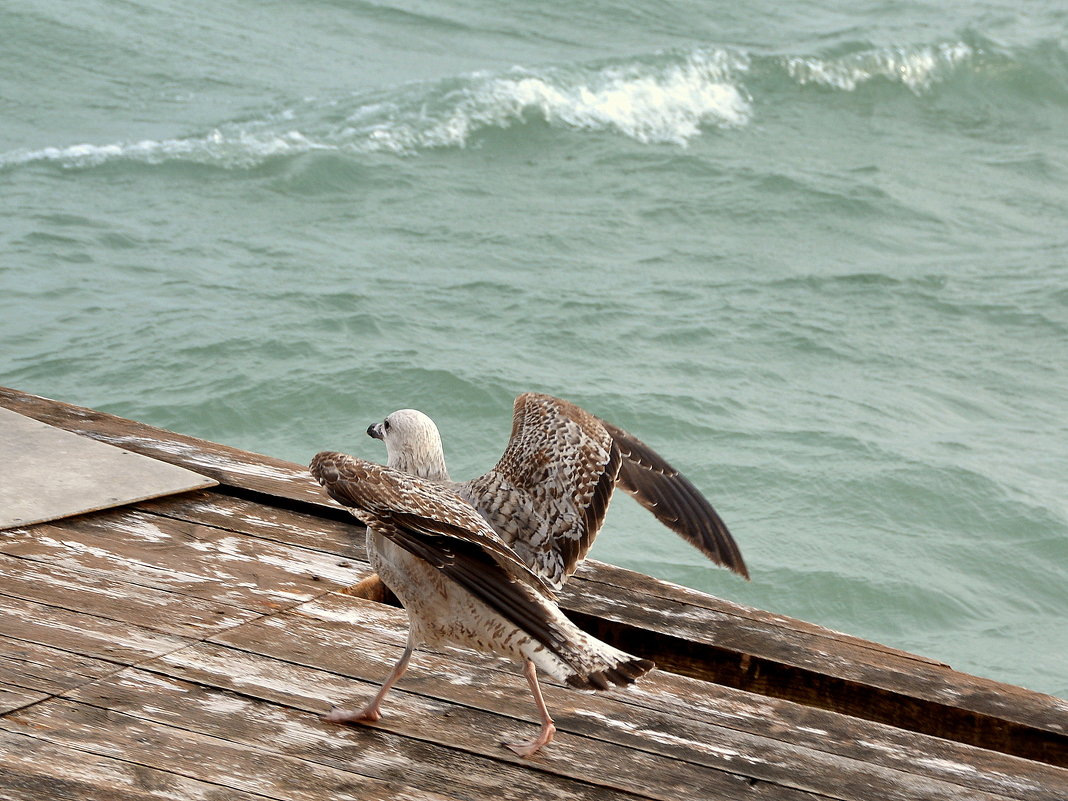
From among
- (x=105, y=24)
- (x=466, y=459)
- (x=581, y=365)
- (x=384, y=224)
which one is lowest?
(x=466, y=459)

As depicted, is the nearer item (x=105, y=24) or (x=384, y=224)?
(x=384, y=224)

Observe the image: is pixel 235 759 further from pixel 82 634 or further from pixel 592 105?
pixel 592 105

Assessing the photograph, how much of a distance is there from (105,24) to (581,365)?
352 inches

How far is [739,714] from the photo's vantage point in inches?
124

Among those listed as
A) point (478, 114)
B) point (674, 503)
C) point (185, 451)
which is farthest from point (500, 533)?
point (478, 114)

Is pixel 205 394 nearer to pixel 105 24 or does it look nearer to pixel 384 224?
pixel 384 224

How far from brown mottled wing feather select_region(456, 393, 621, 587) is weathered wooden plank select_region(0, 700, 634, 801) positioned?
1.83ft

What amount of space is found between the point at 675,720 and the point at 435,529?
750mm

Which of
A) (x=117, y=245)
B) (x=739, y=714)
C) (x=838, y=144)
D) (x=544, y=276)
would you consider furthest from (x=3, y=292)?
(x=838, y=144)

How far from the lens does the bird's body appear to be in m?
2.71

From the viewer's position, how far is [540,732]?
2.90m

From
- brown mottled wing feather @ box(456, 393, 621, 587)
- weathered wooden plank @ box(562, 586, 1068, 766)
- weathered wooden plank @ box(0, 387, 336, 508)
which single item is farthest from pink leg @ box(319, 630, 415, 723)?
weathered wooden plank @ box(0, 387, 336, 508)

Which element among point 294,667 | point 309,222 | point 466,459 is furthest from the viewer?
point 309,222

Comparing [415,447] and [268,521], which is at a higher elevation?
[415,447]
